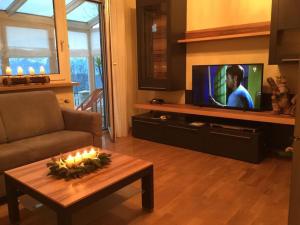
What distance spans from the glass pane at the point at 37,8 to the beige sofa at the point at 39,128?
106 cm

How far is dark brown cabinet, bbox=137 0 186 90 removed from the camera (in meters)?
3.68

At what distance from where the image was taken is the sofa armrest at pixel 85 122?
282 cm

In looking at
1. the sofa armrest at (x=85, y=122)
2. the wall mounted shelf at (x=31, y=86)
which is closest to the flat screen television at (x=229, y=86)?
the sofa armrest at (x=85, y=122)

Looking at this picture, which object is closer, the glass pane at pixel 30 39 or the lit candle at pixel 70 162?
the lit candle at pixel 70 162

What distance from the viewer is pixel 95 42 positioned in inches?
182

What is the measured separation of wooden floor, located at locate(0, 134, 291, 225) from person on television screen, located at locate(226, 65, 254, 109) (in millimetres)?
717

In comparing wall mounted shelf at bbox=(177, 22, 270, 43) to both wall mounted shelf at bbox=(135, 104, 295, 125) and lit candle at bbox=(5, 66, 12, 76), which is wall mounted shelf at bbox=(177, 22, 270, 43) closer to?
wall mounted shelf at bbox=(135, 104, 295, 125)

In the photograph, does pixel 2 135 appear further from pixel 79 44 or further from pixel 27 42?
pixel 79 44

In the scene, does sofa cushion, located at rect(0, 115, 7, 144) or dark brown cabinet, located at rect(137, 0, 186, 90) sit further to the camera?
dark brown cabinet, located at rect(137, 0, 186, 90)

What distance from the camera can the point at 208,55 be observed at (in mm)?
3717

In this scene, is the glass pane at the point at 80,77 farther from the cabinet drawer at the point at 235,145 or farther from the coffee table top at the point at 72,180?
the coffee table top at the point at 72,180

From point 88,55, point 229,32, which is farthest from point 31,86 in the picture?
point 229,32

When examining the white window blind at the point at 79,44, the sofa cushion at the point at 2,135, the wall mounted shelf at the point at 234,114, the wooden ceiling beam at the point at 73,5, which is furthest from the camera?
the white window blind at the point at 79,44

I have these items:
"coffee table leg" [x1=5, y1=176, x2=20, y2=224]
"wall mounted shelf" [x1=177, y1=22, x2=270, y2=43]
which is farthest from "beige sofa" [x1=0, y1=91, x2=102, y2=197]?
"wall mounted shelf" [x1=177, y1=22, x2=270, y2=43]
